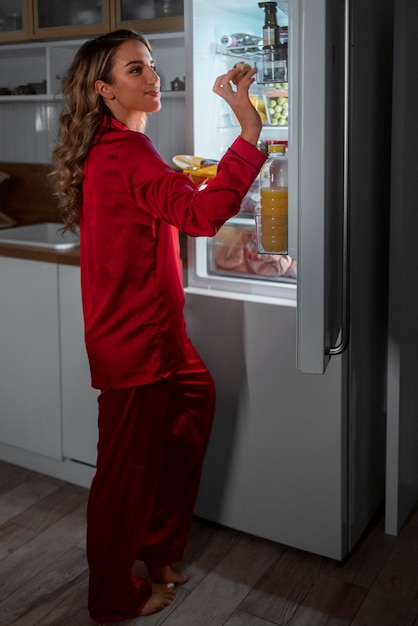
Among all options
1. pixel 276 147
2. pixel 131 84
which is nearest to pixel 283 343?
pixel 276 147

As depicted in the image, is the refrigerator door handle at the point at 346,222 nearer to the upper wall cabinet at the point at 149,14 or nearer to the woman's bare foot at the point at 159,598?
the woman's bare foot at the point at 159,598

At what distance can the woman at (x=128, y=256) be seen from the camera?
72.2 inches

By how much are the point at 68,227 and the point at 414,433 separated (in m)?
1.35

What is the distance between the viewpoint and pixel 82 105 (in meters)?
1.96

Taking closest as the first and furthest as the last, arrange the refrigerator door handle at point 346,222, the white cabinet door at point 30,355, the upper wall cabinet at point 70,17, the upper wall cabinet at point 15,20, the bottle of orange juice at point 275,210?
the refrigerator door handle at point 346,222 → the bottle of orange juice at point 275,210 → the white cabinet door at point 30,355 → the upper wall cabinet at point 70,17 → the upper wall cabinet at point 15,20

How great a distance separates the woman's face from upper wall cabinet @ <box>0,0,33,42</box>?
1395mm

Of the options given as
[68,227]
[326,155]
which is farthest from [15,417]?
[326,155]

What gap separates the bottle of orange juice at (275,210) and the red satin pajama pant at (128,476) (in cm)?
43

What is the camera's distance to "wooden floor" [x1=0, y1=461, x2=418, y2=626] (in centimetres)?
211

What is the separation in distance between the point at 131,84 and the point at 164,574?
4.34 ft

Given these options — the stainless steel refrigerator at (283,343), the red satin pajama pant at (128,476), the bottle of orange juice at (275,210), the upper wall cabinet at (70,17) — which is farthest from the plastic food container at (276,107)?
the upper wall cabinet at (70,17)

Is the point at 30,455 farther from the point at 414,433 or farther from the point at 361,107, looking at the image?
the point at 361,107

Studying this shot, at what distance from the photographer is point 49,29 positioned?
3113 mm

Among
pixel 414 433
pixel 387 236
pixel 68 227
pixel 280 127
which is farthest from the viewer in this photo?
pixel 414 433
